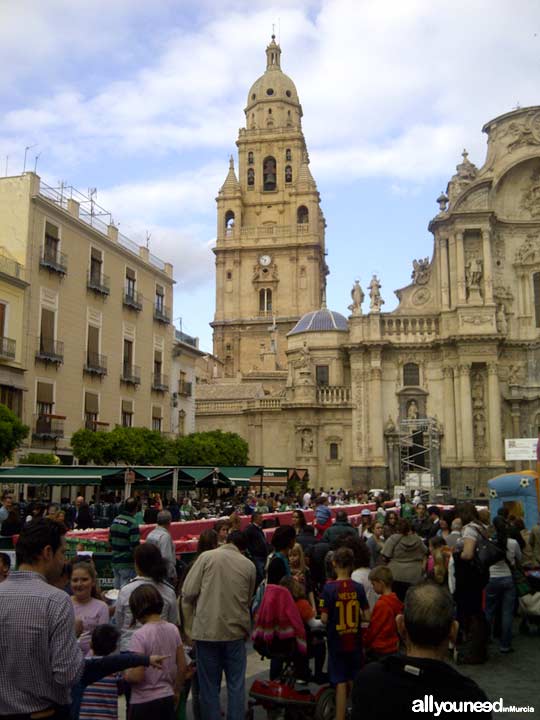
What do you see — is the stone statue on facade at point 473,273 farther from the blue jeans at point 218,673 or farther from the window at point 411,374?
the blue jeans at point 218,673

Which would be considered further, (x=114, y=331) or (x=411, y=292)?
(x=411, y=292)

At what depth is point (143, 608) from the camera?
5.02 metres

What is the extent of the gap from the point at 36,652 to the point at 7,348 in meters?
25.3

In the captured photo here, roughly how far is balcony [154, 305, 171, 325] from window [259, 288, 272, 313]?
32.7m

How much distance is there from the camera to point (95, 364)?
32.8 m

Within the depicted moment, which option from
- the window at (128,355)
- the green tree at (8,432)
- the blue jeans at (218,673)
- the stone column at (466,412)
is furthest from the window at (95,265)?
the blue jeans at (218,673)

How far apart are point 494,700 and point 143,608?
4557mm

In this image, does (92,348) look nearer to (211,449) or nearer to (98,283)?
(98,283)

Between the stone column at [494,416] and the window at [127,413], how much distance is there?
20890 mm

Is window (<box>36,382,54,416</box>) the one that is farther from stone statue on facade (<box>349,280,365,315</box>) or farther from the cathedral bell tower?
the cathedral bell tower

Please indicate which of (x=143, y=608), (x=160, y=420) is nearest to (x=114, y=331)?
(x=160, y=420)

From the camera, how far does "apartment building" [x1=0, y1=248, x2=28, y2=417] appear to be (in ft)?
89.2

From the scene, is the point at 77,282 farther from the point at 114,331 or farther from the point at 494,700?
the point at 494,700

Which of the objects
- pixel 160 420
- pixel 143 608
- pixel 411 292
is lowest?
pixel 143 608
